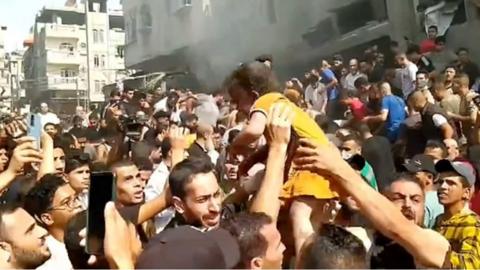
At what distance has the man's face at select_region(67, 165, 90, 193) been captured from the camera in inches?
139

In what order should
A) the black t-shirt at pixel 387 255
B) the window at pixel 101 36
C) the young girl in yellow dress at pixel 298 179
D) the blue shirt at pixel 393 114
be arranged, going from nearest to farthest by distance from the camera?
the black t-shirt at pixel 387 255 → the young girl in yellow dress at pixel 298 179 → the blue shirt at pixel 393 114 → the window at pixel 101 36

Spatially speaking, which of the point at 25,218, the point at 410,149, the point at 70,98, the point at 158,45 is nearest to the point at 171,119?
the point at 410,149

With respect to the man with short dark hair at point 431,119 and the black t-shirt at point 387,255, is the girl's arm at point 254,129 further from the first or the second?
the man with short dark hair at point 431,119

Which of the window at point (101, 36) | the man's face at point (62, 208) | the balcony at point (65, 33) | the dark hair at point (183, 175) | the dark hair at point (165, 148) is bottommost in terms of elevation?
the man's face at point (62, 208)

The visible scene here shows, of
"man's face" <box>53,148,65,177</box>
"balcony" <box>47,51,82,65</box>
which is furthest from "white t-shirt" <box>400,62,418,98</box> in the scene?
"balcony" <box>47,51,82,65</box>

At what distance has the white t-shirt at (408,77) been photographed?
6961mm

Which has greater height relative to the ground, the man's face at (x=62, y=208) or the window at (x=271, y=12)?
the window at (x=271, y=12)

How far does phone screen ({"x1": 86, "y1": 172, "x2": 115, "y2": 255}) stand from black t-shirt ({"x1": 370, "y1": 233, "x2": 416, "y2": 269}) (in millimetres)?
743

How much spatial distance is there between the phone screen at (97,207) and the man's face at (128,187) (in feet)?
3.40

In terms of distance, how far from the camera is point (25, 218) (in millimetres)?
2494

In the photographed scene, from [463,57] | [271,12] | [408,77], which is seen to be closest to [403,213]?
[408,77]

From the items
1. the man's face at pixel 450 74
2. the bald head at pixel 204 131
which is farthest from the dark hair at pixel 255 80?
the man's face at pixel 450 74

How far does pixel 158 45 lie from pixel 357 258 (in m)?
7.49

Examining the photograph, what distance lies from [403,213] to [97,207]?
0.98 metres
